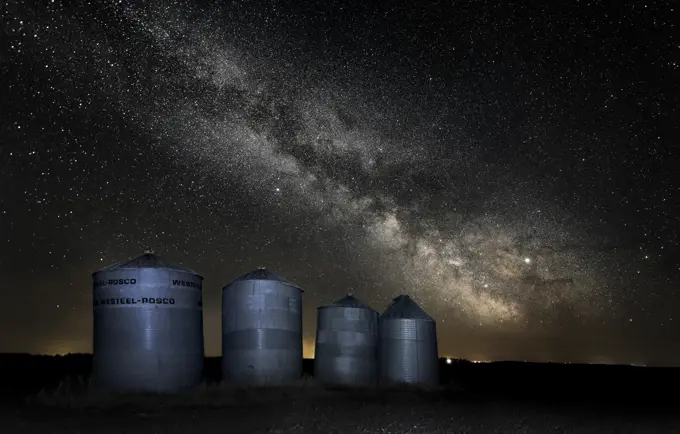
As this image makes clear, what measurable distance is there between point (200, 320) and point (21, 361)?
81.9ft

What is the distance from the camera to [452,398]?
85.9 ft

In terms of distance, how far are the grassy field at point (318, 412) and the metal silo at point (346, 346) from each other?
5.71 feet

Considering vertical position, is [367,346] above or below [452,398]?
above

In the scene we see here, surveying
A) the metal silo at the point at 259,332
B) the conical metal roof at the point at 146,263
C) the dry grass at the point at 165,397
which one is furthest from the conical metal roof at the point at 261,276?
the dry grass at the point at 165,397

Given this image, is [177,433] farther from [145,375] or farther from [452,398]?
[452,398]

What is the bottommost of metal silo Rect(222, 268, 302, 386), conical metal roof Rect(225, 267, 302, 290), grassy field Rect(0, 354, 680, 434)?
grassy field Rect(0, 354, 680, 434)

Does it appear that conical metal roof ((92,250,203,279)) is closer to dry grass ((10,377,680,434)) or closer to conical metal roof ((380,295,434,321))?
dry grass ((10,377,680,434))

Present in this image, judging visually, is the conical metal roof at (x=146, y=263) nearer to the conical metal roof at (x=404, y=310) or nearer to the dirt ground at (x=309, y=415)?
the dirt ground at (x=309, y=415)

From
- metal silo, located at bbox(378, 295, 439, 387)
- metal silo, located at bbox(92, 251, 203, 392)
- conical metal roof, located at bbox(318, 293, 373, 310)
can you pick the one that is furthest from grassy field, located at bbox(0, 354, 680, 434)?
conical metal roof, located at bbox(318, 293, 373, 310)

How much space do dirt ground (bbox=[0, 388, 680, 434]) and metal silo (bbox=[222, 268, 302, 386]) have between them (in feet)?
7.95

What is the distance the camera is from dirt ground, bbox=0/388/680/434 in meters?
16.8

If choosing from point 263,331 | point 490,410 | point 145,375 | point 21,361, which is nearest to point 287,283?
point 263,331

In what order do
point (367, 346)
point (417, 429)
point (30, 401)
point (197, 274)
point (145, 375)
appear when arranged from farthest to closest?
point (367, 346), point (197, 274), point (145, 375), point (30, 401), point (417, 429)

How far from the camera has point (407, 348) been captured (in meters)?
29.9
